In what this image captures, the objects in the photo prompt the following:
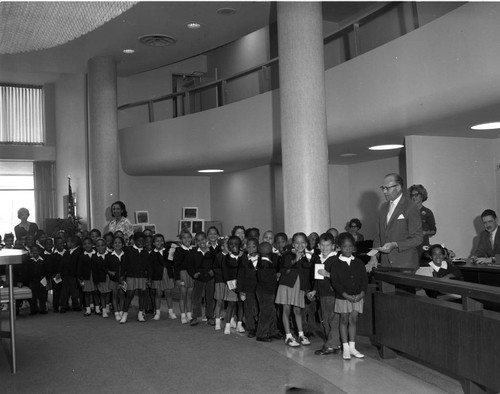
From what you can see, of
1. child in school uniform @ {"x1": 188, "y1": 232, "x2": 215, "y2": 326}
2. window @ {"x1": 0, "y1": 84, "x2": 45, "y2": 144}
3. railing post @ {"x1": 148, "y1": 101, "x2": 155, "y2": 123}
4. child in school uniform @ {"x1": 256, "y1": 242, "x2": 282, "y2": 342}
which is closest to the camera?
child in school uniform @ {"x1": 256, "y1": 242, "x2": 282, "y2": 342}

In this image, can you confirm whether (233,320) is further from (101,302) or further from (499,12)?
(499,12)

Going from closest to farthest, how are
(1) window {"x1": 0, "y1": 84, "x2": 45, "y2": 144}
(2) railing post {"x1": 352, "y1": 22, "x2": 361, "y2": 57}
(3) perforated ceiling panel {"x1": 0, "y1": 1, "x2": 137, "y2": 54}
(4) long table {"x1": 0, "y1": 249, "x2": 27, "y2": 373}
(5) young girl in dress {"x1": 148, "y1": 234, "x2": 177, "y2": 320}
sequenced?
(3) perforated ceiling panel {"x1": 0, "y1": 1, "x2": 137, "y2": 54} → (4) long table {"x1": 0, "y1": 249, "x2": 27, "y2": 373} → (5) young girl in dress {"x1": 148, "y1": 234, "x2": 177, "y2": 320} → (2) railing post {"x1": 352, "y1": 22, "x2": 361, "y2": 57} → (1) window {"x1": 0, "y1": 84, "x2": 45, "y2": 144}

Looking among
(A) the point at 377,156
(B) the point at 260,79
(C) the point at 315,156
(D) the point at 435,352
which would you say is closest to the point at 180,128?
(B) the point at 260,79

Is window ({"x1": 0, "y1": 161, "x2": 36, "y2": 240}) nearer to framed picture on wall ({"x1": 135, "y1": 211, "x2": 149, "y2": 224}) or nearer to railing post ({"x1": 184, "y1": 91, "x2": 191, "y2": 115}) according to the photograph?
framed picture on wall ({"x1": 135, "y1": 211, "x2": 149, "y2": 224})

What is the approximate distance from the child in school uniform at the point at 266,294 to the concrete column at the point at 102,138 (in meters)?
8.13

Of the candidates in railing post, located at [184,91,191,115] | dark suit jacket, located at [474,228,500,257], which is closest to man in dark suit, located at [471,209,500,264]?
dark suit jacket, located at [474,228,500,257]

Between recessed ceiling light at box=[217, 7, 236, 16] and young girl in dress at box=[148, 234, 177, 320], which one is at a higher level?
recessed ceiling light at box=[217, 7, 236, 16]

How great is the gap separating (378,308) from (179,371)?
237 cm

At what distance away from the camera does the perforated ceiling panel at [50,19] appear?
313cm

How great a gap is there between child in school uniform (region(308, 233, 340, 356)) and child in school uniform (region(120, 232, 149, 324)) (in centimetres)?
353

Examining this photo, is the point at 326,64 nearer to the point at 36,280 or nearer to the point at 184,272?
the point at 184,272

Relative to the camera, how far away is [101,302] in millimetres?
10320

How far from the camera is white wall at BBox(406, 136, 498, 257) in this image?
35.6 ft

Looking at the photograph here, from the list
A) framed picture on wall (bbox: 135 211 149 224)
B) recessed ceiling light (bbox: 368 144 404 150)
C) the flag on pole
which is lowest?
framed picture on wall (bbox: 135 211 149 224)
